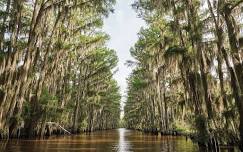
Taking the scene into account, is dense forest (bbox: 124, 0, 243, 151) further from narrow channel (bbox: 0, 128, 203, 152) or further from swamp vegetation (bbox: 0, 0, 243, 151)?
narrow channel (bbox: 0, 128, 203, 152)

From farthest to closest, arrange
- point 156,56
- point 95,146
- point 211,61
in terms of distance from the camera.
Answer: point 156,56, point 211,61, point 95,146

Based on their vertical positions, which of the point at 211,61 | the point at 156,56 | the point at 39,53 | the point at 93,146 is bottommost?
the point at 93,146

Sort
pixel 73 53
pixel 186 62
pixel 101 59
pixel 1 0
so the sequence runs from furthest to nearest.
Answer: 1. pixel 101 59
2. pixel 73 53
3. pixel 1 0
4. pixel 186 62

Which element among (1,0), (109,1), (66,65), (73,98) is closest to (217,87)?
(109,1)

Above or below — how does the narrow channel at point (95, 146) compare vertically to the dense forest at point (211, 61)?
below

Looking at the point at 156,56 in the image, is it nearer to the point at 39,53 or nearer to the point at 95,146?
the point at 39,53

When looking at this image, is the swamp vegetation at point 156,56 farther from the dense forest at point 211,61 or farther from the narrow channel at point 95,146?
the narrow channel at point 95,146

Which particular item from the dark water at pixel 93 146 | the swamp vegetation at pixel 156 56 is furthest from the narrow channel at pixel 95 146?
the swamp vegetation at pixel 156 56

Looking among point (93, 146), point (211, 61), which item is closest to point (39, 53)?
point (93, 146)

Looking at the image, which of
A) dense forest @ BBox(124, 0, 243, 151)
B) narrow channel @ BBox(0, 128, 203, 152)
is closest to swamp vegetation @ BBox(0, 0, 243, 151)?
dense forest @ BBox(124, 0, 243, 151)

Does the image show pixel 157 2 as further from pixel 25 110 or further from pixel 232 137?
pixel 25 110

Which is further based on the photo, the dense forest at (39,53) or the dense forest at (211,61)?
the dense forest at (39,53)

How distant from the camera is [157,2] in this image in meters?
21.9

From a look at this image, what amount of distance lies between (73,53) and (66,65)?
8.04 feet
